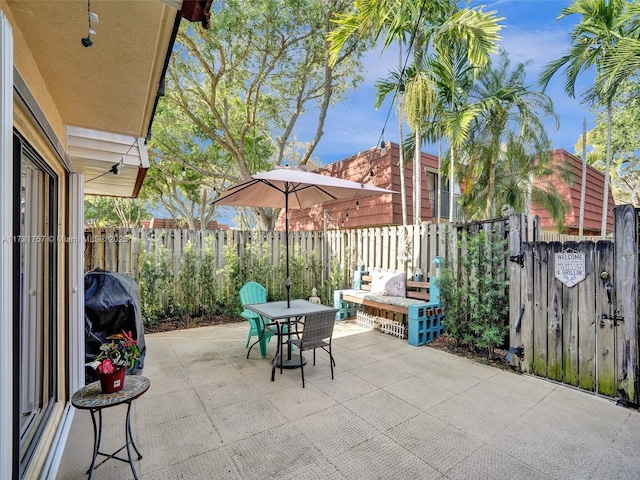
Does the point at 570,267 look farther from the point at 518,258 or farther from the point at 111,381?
the point at 111,381

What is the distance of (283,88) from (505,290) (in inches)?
332

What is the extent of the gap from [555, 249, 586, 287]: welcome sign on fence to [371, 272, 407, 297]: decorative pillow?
2382 mm

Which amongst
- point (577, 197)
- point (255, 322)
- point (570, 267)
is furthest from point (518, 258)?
point (577, 197)

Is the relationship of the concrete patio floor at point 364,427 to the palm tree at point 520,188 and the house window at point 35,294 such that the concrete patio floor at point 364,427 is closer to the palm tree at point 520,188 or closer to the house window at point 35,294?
the house window at point 35,294

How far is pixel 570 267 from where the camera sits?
3297 mm

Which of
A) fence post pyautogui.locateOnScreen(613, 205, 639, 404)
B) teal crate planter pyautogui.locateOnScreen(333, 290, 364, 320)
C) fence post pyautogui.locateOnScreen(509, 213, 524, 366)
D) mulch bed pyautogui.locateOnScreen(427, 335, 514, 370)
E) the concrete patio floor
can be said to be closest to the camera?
the concrete patio floor

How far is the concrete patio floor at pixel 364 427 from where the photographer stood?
2.11m

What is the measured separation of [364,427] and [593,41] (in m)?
9.76

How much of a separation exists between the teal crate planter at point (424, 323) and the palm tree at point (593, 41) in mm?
6053

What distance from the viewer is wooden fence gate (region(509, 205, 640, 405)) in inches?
115

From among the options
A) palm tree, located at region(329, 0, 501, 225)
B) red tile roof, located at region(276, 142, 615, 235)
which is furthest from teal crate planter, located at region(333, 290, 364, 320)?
red tile roof, located at region(276, 142, 615, 235)

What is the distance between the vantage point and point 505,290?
4.09m

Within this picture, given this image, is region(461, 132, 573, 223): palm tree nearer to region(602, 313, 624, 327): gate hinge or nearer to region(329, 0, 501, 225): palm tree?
region(329, 0, 501, 225): palm tree

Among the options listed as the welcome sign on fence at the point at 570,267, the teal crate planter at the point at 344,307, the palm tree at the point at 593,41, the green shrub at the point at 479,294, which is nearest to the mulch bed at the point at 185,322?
the teal crate planter at the point at 344,307
